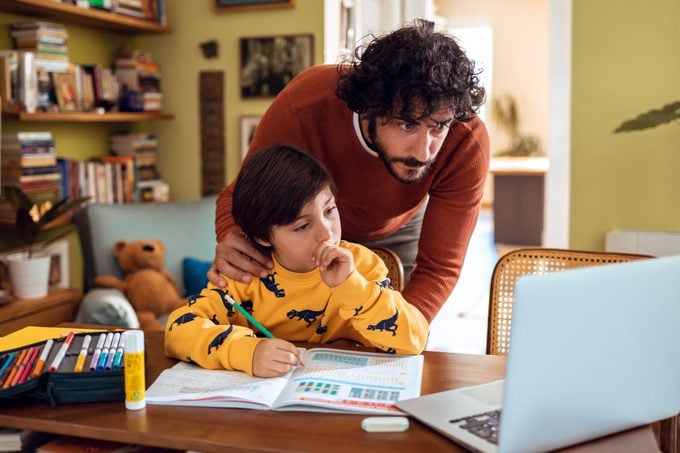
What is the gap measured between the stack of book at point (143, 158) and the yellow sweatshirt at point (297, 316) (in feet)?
9.08

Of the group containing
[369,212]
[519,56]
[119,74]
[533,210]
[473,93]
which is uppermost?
[519,56]

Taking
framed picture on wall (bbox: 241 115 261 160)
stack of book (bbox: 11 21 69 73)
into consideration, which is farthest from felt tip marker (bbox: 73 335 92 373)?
framed picture on wall (bbox: 241 115 261 160)

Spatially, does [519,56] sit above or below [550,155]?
above

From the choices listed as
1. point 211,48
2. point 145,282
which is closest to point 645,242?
point 145,282

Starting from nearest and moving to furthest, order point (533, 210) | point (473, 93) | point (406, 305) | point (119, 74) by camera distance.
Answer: point (406, 305)
point (473, 93)
point (119, 74)
point (533, 210)

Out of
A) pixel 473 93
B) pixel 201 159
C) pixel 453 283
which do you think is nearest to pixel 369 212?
pixel 453 283

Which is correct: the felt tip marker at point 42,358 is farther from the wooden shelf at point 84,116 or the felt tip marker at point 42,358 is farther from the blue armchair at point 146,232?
the wooden shelf at point 84,116

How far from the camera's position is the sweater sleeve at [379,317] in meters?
1.31

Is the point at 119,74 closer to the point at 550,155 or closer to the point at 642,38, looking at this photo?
the point at 550,155

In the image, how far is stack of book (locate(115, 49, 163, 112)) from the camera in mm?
3943

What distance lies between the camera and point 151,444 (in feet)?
3.23

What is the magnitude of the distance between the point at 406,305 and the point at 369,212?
0.52 meters

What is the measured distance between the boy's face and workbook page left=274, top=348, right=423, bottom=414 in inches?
7.7

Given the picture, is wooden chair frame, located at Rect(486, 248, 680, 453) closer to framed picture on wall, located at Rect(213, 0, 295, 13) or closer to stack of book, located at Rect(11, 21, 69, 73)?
stack of book, located at Rect(11, 21, 69, 73)
